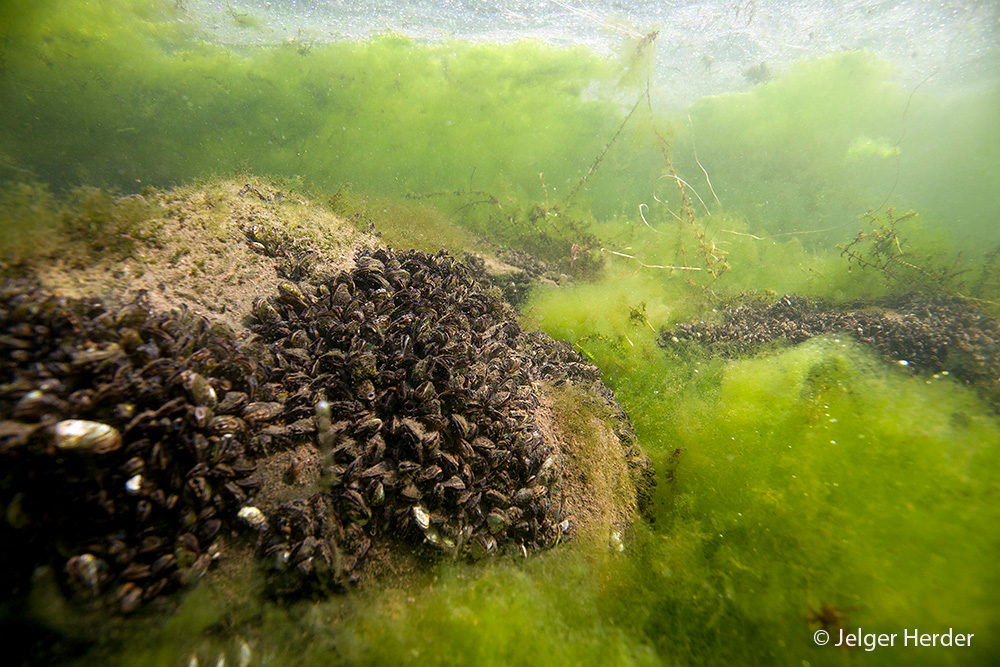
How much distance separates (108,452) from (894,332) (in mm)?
10397

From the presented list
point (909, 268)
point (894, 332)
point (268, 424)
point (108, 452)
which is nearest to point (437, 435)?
point (268, 424)

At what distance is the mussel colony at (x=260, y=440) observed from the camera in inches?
80.4

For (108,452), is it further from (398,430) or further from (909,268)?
(909,268)

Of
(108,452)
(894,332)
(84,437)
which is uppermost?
(894,332)

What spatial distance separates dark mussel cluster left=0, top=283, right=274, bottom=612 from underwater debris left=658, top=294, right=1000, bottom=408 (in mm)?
6292

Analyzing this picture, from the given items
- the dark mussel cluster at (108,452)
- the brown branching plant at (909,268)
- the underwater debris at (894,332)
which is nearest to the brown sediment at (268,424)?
the dark mussel cluster at (108,452)

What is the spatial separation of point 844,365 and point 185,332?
788cm

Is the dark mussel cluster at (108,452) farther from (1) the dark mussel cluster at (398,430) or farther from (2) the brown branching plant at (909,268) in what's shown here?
(2) the brown branching plant at (909,268)

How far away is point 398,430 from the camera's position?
9.70ft

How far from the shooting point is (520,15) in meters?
18.1

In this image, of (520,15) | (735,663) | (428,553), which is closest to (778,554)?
(735,663)

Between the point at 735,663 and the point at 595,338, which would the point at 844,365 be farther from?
the point at 735,663

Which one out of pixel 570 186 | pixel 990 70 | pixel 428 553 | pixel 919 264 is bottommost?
pixel 428 553

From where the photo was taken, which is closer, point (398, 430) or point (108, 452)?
point (108, 452)
